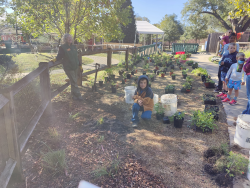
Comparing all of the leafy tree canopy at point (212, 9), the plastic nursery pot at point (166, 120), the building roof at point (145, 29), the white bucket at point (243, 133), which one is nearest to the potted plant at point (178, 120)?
the plastic nursery pot at point (166, 120)

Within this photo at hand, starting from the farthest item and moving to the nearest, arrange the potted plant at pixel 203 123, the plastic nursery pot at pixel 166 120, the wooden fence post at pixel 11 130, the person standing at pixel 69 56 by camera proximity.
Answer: the person standing at pixel 69 56
the plastic nursery pot at pixel 166 120
the potted plant at pixel 203 123
the wooden fence post at pixel 11 130

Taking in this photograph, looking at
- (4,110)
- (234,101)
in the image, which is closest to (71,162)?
(4,110)

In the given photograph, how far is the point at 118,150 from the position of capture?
122 inches

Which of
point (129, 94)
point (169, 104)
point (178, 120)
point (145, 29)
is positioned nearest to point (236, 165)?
point (178, 120)

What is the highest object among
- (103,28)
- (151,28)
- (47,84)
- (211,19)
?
(211,19)

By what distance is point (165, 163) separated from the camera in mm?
2822

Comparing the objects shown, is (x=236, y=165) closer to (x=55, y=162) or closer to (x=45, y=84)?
(x=55, y=162)

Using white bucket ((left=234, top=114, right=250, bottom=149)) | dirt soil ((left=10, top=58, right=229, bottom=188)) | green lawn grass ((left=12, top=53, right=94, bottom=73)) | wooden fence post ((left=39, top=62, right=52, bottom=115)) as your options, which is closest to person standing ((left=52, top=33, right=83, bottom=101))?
wooden fence post ((left=39, top=62, right=52, bottom=115))

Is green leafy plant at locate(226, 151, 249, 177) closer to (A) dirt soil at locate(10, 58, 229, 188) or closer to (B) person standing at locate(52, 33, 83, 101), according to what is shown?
(A) dirt soil at locate(10, 58, 229, 188)

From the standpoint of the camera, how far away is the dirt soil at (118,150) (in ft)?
8.12

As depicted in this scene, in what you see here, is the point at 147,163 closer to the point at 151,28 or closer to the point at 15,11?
the point at 15,11

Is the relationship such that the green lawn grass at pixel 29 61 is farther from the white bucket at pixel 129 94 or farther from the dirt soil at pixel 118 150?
the dirt soil at pixel 118 150

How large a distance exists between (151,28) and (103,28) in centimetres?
1307

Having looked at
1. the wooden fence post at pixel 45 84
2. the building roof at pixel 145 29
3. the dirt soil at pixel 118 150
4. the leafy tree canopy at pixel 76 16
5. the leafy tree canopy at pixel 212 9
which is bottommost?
the dirt soil at pixel 118 150
